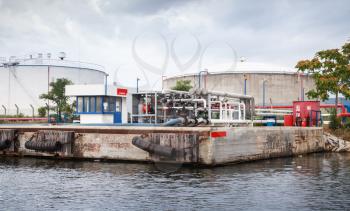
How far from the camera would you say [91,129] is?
1077 inches

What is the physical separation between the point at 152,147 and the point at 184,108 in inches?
163

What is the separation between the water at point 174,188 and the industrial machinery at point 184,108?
3604 mm

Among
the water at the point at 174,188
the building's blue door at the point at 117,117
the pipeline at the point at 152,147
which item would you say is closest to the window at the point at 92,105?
the building's blue door at the point at 117,117

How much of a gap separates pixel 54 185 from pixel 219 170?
8212 mm

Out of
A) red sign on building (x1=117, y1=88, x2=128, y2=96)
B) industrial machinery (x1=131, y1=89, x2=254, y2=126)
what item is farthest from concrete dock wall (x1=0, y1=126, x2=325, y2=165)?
red sign on building (x1=117, y1=88, x2=128, y2=96)

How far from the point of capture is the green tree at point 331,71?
40.8 m

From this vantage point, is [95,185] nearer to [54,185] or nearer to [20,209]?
[54,185]

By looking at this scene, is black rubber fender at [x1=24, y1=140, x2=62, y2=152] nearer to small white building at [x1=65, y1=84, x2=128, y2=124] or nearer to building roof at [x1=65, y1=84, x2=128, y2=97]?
small white building at [x1=65, y1=84, x2=128, y2=124]

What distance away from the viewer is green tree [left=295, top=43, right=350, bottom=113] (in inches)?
1608

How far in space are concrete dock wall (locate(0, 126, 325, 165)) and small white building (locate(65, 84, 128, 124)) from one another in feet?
15.7

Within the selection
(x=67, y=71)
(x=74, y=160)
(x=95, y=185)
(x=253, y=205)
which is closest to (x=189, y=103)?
(x=74, y=160)

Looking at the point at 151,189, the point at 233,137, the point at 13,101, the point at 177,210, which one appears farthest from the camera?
the point at 13,101

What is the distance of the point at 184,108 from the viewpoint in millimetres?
26469

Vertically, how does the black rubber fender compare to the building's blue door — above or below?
below
